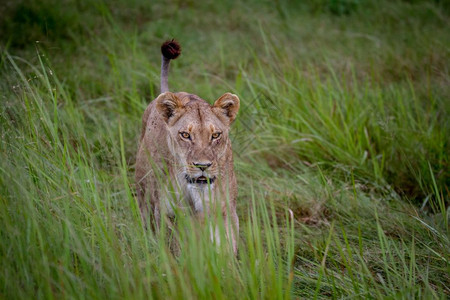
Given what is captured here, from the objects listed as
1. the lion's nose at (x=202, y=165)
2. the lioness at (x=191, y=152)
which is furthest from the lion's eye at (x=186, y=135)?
the lion's nose at (x=202, y=165)

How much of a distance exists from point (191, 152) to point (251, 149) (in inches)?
86.6

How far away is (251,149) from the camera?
18.1ft

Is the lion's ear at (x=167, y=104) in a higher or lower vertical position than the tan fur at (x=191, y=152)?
higher

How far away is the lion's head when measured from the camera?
336 cm

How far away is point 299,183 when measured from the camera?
501cm

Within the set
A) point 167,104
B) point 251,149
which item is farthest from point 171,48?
point 251,149

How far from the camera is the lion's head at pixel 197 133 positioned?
3.36 m

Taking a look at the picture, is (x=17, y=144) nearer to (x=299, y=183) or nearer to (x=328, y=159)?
(x=299, y=183)

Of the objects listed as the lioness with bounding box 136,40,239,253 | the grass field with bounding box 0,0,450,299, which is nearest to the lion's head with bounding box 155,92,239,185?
the lioness with bounding box 136,40,239,253

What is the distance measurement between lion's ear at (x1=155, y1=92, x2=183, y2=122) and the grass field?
0.50 metres

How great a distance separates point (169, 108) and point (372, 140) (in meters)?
2.75

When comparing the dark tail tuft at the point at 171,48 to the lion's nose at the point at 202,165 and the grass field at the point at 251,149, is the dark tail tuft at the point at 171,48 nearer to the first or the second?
the grass field at the point at 251,149

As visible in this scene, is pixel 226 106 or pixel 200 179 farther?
pixel 226 106

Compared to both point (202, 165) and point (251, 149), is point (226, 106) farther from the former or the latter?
point (251, 149)
